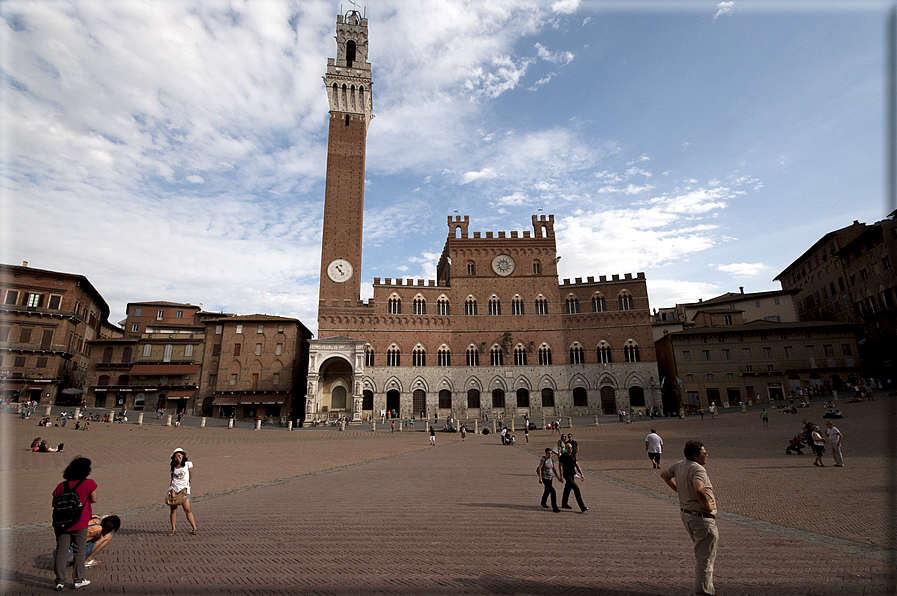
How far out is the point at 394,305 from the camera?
43.9 metres

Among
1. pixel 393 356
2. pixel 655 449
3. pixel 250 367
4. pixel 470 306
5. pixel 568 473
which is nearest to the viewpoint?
pixel 568 473

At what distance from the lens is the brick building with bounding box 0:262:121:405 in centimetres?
3647

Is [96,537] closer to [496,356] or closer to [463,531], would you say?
[463,531]

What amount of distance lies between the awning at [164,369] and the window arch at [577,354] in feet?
127

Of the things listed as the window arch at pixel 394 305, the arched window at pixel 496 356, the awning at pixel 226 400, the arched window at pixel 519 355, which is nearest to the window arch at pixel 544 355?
the arched window at pixel 519 355

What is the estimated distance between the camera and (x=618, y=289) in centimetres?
4431

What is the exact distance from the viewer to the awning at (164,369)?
4197 centimetres

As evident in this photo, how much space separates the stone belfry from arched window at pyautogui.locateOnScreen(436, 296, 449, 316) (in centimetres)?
854

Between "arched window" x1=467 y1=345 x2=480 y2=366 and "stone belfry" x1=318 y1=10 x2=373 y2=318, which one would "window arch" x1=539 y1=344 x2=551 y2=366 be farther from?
"stone belfry" x1=318 y1=10 x2=373 y2=318

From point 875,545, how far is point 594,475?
311 inches

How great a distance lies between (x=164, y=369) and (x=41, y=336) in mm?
10124

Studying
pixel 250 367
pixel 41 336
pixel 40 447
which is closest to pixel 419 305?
pixel 250 367

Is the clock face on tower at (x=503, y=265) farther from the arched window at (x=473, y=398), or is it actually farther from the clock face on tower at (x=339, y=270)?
the clock face on tower at (x=339, y=270)

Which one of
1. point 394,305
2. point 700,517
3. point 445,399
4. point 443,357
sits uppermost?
point 394,305
